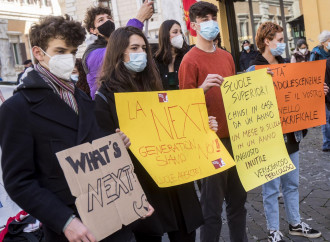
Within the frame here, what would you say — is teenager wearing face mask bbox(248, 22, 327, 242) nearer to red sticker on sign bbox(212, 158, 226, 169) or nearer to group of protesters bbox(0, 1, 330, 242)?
group of protesters bbox(0, 1, 330, 242)

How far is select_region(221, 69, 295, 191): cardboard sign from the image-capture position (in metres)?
3.02

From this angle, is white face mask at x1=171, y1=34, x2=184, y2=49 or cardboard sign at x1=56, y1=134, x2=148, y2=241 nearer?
cardboard sign at x1=56, y1=134, x2=148, y2=241

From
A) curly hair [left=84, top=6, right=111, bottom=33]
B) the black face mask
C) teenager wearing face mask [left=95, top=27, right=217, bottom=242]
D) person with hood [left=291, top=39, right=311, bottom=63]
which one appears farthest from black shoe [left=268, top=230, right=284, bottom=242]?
person with hood [left=291, top=39, right=311, bottom=63]

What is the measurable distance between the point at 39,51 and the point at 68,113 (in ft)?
1.12

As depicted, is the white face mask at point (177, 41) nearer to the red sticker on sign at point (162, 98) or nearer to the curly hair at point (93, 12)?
the curly hair at point (93, 12)

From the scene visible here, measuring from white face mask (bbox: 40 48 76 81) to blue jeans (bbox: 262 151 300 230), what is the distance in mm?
2161

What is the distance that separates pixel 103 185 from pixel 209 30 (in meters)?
1.61

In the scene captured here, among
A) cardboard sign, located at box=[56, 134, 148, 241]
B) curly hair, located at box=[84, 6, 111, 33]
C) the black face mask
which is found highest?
curly hair, located at box=[84, 6, 111, 33]

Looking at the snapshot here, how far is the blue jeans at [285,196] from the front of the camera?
3648 mm

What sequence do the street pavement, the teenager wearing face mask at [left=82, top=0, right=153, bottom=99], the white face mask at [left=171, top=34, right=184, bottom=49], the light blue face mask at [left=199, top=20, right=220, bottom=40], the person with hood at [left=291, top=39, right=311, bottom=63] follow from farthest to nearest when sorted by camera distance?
1. the person with hood at [left=291, top=39, right=311, bottom=63]
2. the white face mask at [left=171, top=34, right=184, bottom=49]
3. the street pavement
4. the teenager wearing face mask at [left=82, top=0, right=153, bottom=99]
5. the light blue face mask at [left=199, top=20, right=220, bottom=40]

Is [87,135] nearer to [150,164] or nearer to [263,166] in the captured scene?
[150,164]

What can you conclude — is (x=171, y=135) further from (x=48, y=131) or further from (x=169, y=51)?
(x=169, y=51)

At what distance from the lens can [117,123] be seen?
8.09 feet

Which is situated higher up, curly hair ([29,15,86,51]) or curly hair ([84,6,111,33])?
curly hair ([84,6,111,33])
